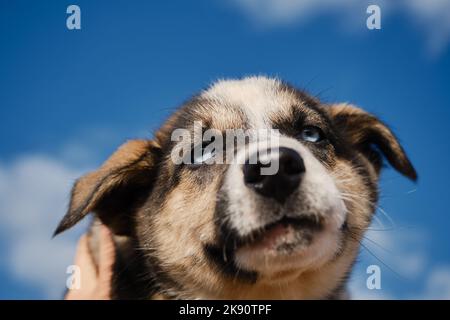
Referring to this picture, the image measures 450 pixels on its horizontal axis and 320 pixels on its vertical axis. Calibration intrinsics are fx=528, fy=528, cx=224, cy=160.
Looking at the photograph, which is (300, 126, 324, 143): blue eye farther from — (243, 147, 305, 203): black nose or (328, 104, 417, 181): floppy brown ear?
(243, 147, 305, 203): black nose

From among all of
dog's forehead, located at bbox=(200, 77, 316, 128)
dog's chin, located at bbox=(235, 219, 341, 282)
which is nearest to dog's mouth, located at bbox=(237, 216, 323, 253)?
dog's chin, located at bbox=(235, 219, 341, 282)

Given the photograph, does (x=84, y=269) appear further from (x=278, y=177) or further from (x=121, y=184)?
(x=278, y=177)

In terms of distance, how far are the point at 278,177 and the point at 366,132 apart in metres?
2.53

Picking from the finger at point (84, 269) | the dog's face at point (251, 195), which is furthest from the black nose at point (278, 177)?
the finger at point (84, 269)

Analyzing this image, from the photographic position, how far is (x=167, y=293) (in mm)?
4742

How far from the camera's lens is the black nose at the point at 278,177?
3.56 metres

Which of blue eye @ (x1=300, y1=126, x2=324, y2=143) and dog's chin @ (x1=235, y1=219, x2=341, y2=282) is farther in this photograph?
blue eye @ (x1=300, y1=126, x2=324, y2=143)

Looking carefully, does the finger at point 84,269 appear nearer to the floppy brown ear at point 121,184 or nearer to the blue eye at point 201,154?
the floppy brown ear at point 121,184

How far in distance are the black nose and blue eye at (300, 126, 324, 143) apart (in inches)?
45.5

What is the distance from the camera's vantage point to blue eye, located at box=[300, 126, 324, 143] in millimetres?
4761

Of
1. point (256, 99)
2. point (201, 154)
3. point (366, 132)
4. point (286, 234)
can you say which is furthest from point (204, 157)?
point (366, 132)

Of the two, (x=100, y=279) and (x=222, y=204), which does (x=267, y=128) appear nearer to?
(x=222, y=204)

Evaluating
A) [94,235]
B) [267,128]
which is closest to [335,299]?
[267,128]
